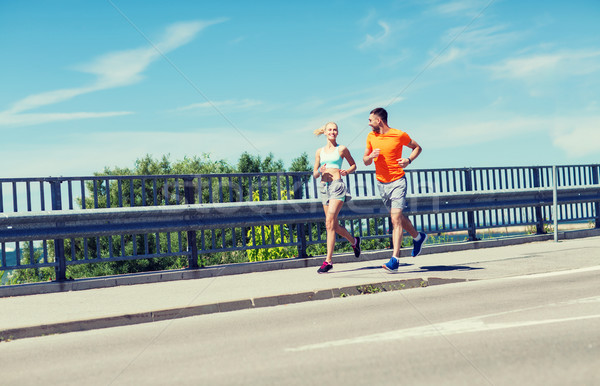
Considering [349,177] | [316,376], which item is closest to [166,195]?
[349,177]

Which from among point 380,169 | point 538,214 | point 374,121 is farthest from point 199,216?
Result: point 538,214

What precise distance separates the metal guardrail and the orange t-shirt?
204 cm

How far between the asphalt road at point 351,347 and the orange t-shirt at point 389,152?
96.3 inches

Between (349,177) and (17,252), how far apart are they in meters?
5.76

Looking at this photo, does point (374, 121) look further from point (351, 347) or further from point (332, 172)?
point (351, 347)

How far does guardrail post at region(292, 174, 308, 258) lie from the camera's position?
10891 mm

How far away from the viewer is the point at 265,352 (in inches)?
185

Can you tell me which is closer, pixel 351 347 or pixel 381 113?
pixel 351 347

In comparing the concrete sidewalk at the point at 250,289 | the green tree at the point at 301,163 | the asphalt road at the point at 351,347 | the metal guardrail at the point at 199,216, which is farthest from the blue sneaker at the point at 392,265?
the green tree at the point at 301,163

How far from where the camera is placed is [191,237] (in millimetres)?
9906

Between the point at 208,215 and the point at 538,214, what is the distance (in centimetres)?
790

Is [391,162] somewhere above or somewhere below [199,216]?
above

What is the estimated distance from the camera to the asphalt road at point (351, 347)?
3.95 metres

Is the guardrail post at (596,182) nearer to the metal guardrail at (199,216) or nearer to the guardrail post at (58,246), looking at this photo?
the metal guardrail at (199,216)
